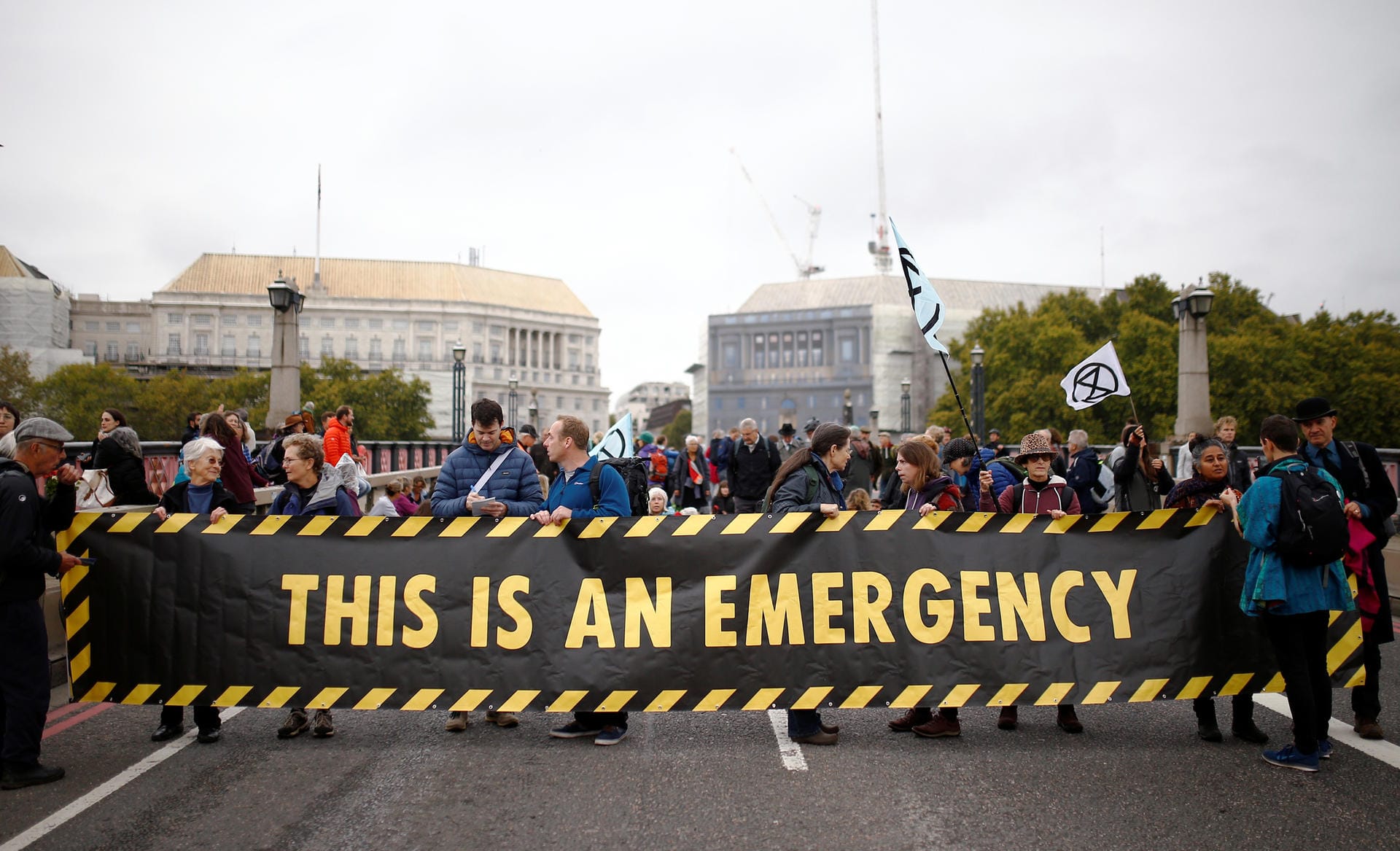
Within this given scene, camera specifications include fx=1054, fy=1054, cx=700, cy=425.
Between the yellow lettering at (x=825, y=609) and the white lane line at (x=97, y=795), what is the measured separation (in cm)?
360

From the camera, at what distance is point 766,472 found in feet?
47.2

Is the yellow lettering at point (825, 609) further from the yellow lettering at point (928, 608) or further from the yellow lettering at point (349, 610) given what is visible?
the yellow lettering at point (349, 610)

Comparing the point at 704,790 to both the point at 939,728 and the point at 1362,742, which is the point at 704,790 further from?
the point at 1362,742

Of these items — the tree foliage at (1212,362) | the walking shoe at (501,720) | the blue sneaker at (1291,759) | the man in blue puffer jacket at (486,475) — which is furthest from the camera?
the tree foliage at (1212,362)

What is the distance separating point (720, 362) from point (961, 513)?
422ft

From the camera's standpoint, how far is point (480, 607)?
602 centimetres

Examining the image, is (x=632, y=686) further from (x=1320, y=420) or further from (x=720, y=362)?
(x=720, y=362)

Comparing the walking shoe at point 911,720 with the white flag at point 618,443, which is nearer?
the walking shoe at point 911,720

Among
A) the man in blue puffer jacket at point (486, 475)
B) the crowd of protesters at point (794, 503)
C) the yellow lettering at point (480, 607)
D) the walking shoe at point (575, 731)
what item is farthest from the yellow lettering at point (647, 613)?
the man in blue puffer jacket at point (486, 475)

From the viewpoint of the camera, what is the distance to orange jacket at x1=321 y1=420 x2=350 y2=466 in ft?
41.3

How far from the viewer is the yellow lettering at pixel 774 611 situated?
19.5 ft

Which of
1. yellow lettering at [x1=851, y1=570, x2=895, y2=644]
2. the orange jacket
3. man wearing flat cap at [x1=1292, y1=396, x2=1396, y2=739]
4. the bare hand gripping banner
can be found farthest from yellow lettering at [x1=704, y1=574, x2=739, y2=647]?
the orange jacket

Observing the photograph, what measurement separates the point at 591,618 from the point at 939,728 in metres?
2.07

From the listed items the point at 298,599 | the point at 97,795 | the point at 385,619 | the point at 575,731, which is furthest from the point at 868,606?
the point at 97,795
